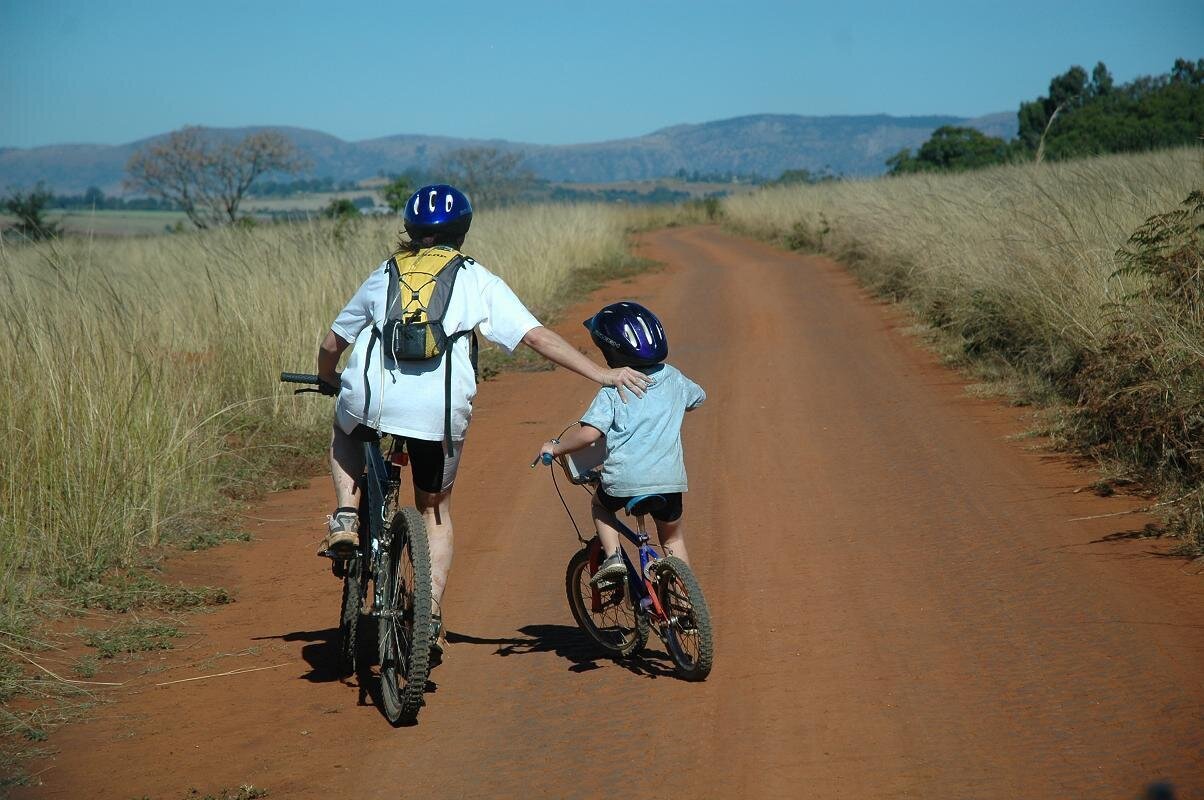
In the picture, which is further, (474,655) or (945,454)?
(945,454)

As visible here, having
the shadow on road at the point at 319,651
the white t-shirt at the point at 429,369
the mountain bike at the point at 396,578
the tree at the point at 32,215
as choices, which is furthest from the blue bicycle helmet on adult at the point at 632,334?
the tree at the point at 32,215

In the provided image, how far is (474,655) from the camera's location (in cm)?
506

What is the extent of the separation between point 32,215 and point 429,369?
28.2 feet

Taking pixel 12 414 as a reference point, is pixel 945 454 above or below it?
below

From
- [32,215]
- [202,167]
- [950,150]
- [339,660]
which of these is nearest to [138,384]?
[339,660]

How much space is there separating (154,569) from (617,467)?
10.2 feet

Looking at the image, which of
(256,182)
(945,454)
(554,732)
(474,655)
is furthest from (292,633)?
(256,182)

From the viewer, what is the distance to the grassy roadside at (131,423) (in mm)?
5656

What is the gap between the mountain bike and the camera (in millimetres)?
4141

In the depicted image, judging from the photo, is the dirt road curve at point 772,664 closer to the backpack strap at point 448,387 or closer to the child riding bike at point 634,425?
the child riding bike at point 634,425

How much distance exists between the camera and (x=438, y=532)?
4750 millimetres

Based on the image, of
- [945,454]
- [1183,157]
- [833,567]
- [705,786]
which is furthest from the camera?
[1183,157]

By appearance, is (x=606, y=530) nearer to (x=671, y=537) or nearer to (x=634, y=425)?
(x=671, y=537)

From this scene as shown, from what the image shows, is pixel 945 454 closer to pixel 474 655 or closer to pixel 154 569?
pixel 474 655
